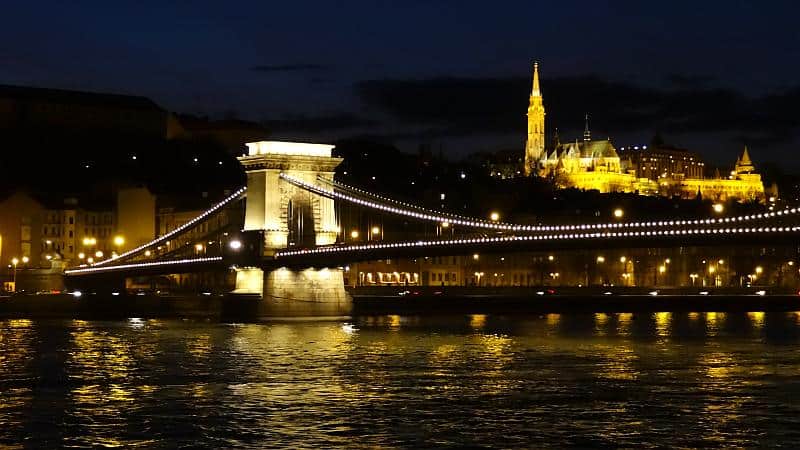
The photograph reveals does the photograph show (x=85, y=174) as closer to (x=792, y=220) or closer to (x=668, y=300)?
(x=668, y=300)

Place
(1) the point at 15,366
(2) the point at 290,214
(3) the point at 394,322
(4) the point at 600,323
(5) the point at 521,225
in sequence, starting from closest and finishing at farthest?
(1) the point at 15,366 < (5) the point at 521,225 < (3) the point at 394,322 < (4) the point at 600,323 < (2) the point at 290,214

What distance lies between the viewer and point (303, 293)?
197 ft

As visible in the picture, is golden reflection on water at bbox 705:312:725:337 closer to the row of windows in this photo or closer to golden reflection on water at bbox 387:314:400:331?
golden reflection on water at bbox 387:314:400:331

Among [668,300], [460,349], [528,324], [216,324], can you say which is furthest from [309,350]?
[668,300]

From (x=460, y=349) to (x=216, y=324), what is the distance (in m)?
16.6

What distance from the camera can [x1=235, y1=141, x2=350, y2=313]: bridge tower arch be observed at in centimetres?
6066

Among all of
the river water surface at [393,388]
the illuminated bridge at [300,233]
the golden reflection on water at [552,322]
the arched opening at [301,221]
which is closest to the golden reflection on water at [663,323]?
the river water surface at [393,388]

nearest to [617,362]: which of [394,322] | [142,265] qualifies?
[394,322]

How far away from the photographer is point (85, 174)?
138500 millimetres

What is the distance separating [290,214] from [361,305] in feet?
38.0

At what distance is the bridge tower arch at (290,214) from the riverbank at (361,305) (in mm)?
927

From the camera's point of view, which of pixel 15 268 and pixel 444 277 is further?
pixel 444 277

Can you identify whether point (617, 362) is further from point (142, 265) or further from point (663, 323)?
point (142, 265)

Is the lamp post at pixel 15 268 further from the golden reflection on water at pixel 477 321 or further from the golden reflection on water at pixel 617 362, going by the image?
the golden reflection on water at pixel 617 362
